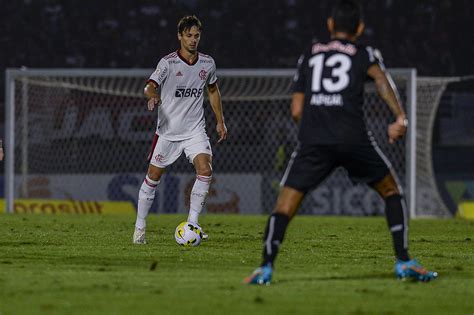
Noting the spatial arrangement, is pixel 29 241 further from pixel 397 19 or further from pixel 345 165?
pixel 397 19

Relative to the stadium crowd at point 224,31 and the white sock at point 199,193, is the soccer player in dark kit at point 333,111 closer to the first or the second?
the white sock at point 199,193

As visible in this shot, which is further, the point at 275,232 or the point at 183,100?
the point at 183,100

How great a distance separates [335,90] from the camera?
21.4 ft

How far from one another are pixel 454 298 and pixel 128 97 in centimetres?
1643

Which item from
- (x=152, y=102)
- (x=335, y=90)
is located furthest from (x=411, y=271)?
(x=152, y=102)

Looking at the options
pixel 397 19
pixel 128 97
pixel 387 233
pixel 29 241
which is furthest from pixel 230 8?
pixel 29 241

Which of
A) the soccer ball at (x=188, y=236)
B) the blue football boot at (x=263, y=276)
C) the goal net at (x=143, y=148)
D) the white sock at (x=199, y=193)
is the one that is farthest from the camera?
the goal net at (x=143, y=148)

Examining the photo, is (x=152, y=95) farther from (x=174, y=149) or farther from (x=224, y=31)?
(x=224, y=31)

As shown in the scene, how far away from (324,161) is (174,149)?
386cm

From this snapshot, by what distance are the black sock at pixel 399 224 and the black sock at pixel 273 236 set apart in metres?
0.69

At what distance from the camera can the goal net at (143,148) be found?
20.4m

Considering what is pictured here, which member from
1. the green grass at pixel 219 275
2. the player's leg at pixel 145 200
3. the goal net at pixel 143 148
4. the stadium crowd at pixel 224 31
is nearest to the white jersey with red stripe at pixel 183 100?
the player's leg at pixel 145 200

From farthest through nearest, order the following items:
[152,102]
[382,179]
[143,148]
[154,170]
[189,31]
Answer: [143,148] → [154,170] → [189,31] → [152,102] → [382,179]

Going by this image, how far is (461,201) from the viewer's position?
20594 mm
